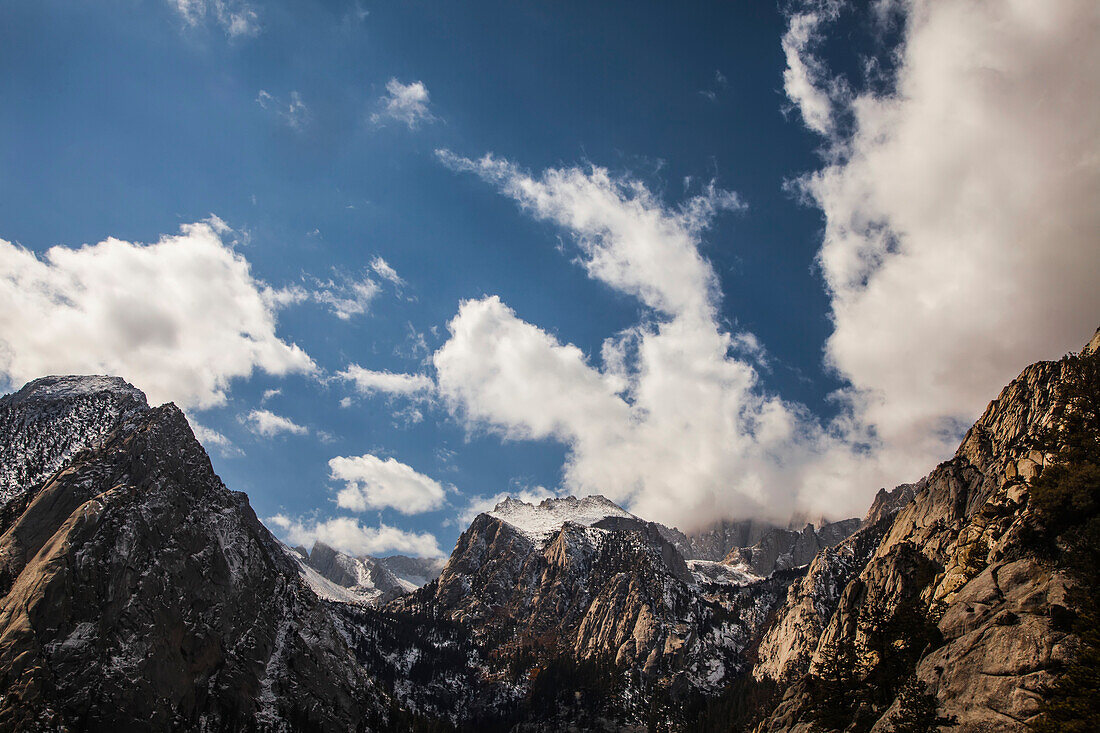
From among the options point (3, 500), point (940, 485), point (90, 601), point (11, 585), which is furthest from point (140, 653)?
point (940, 485)

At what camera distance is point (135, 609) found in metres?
151

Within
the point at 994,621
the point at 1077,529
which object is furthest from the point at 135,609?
the point at 1077,529

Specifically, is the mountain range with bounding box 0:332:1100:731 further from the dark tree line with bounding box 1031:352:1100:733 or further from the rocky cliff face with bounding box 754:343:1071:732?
the dark tree line with bounding box 1031:352:1100:733

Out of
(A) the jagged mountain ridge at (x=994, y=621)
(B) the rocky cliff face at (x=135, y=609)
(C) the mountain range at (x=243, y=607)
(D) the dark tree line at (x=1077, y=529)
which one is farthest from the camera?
(B) the rocky cliff face at (x=135, y=609)

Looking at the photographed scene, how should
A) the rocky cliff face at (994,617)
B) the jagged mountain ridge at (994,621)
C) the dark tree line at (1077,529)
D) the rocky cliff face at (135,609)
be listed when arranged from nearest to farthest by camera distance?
1. the dark tree line at (1077,529)
2. the jagged mountain ridge at (994,621)
3. the rocky cliff face at (994,617)
4. the rocky cliff face at (135,609)

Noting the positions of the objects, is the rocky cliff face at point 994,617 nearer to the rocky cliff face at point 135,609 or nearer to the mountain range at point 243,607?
the mountain range at point 243,607

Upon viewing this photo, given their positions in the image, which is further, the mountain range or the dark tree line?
the mountain range

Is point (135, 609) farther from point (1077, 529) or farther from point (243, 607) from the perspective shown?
point (1077, 529)

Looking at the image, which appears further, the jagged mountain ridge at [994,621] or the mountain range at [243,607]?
the mountain range at [243,607]

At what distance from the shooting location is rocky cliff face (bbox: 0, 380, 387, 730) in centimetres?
13212

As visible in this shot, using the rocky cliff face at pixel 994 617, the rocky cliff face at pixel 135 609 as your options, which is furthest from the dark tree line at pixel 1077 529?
the rocky cliff face at pixel 135 609

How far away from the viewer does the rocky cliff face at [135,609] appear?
13212 centimetres

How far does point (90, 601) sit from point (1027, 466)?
19763 cm

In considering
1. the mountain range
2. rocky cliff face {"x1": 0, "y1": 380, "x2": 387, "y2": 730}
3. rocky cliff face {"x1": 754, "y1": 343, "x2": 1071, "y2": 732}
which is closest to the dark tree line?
the mountain range
